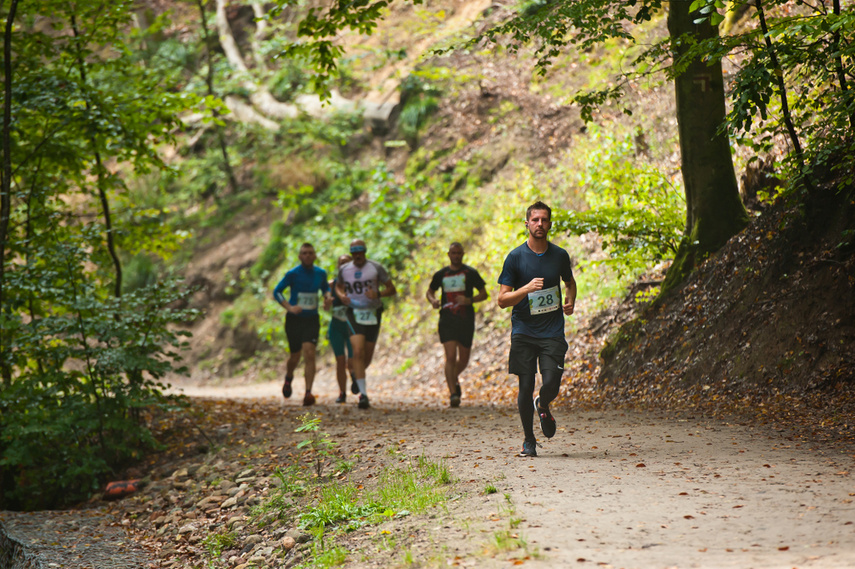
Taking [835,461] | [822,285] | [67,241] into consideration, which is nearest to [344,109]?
[67,241]

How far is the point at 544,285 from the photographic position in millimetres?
6664

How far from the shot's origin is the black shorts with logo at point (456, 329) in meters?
10.8

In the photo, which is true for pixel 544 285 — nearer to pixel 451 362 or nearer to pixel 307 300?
pixel 451 362

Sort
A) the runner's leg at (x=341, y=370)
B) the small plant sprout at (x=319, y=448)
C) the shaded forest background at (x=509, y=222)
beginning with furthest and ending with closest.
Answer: the runner's leg at (x=341, y=370), the shaded forest background at (x=509, y=222), the small plant sprout at (x=319, y=448)

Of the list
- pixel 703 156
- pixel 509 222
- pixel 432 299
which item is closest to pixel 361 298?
pixel 432 299

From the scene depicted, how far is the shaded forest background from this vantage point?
8.41 metres

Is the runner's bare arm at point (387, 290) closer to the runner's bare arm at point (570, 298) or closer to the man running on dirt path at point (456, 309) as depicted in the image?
the man running on dirt path at point (456, 309)

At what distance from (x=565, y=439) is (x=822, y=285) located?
3.63 meters

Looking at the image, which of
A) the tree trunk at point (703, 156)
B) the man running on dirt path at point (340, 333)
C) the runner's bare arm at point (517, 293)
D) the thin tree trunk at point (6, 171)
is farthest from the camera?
the man running on dirt path at point (340, 333)

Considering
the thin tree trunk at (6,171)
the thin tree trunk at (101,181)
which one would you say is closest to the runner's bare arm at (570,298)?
the thin tree trunk at (101,181)

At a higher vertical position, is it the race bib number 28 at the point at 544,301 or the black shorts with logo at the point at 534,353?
the race bib number 28 at the point at 544,301

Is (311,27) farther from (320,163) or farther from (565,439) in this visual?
(320,163)

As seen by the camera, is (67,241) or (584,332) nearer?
(67,241)

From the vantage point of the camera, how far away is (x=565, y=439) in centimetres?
769
